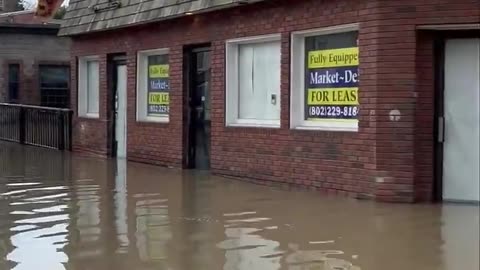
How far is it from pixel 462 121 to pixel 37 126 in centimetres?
1534

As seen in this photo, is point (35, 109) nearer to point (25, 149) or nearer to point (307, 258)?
point (25, 149)

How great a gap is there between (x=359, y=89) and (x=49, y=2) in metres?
9.46

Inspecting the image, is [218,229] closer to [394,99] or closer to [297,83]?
[394,99]

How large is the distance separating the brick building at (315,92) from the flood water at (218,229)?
0.56 m

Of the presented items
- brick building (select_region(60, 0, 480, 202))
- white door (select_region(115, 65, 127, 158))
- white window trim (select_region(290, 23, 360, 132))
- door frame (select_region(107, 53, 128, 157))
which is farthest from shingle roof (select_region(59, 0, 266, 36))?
white door (select_region(115, 65, 127, 158))

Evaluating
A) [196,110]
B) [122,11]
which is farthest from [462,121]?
[122,11]

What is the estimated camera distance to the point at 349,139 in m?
11.9

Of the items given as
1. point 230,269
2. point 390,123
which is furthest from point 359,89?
point 230,269

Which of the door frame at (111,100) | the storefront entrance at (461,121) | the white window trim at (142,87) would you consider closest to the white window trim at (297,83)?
the storefront entrance at (461,121)

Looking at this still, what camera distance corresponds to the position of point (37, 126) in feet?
78.6

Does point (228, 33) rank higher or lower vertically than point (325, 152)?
higher

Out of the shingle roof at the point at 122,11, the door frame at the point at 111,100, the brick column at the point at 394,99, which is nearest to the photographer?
the brick column at the point at 394,99

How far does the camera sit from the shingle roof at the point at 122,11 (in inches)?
596

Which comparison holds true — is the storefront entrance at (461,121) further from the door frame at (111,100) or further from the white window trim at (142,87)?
the door frame at (111,100)
